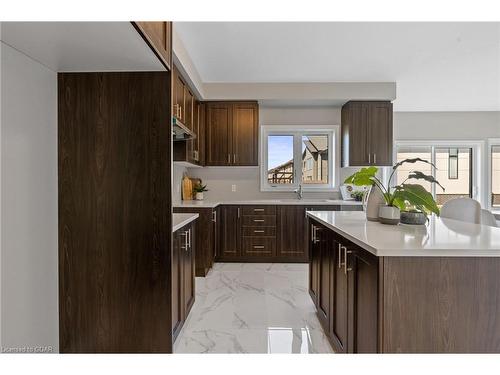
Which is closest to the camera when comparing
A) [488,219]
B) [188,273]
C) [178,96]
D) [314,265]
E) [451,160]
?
[188,273]

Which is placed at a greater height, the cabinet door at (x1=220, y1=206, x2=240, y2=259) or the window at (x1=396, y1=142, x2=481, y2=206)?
the window at (x1=396, y1=142, x2=481, y2=206)

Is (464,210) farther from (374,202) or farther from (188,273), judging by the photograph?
(188,273)

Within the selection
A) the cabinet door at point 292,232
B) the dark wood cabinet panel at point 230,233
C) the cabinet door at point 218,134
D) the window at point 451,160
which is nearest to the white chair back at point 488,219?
the cabinet door at point 292,232

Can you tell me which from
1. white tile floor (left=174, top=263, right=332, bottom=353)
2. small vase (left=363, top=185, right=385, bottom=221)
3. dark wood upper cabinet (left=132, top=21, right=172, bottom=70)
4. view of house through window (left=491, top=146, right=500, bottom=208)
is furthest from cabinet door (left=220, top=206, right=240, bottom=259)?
view of house through window (left=491, top=146, right=500, bottom=208)

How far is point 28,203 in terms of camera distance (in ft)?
5.20

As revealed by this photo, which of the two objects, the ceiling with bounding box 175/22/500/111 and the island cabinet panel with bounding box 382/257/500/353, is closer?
the island cabinet panel with bounding box 382/257/500/353

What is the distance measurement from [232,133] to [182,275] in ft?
9.16

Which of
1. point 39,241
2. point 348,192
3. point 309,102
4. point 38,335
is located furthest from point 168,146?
point 348,192

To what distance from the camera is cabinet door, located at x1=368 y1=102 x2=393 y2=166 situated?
178 inches

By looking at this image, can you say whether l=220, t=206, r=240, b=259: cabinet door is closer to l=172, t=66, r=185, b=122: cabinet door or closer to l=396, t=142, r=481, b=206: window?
l=172, t=66, r=185, b=122: cabinet door

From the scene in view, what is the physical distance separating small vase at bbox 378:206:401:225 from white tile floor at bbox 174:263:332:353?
3.18 ft

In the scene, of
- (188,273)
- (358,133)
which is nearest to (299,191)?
(358,133)

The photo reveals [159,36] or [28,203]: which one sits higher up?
[159,36]

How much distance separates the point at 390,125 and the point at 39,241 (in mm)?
4493
